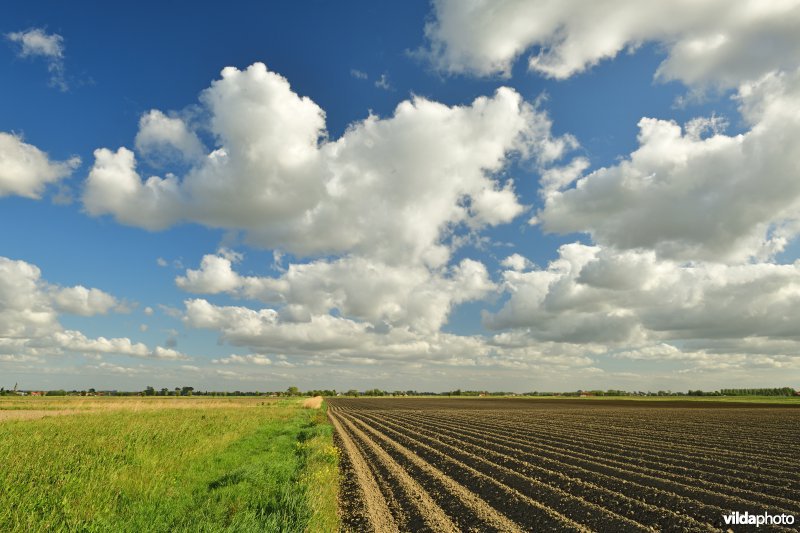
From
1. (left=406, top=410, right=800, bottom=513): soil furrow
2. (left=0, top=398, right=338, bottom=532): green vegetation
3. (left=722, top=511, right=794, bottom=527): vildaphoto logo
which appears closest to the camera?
(left=0, top=398, right=338, bottom=532): green vegetation

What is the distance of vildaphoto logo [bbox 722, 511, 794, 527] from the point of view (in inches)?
448

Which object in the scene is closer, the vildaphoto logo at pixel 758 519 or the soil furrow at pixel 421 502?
the vildaphoto logo at pixel 758 519

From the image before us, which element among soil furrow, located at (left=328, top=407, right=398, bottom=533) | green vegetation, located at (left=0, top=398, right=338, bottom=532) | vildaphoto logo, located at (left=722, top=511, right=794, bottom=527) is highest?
green vegetation, located at (left=0, top=398, right=338, bottom=532)

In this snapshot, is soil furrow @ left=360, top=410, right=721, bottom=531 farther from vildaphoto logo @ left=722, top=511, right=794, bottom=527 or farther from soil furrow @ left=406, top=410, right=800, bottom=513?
soil furrow @ left=406, top=410, right=800, bottom=513

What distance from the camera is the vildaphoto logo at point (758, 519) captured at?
37.3 feet

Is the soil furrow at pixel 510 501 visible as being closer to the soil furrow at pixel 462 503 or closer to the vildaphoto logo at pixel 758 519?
the soil furrow at pixel 462 503

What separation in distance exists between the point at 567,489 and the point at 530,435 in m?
19.5

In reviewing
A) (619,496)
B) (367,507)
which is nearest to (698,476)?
(619,496)

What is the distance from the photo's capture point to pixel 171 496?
12750 millimetres

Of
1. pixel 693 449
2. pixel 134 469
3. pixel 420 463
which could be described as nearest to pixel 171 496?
pixel 134 469

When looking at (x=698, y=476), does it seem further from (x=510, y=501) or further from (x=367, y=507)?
(x=367, y=507)

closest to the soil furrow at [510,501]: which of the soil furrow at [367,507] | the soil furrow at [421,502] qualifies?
the soil furrow at [421,502]

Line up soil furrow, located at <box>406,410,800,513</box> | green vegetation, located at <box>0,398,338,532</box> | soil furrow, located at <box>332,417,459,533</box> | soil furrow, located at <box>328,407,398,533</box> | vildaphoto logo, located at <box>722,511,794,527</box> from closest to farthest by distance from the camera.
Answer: green vegetation, located at <box>0,398,338,532</box>, vildaphoto logo, located at <box>722,511,794,527</box>, soil furrow, located at <box>332,417,459,533</box>, soil furrow, located at <box>328,407,398,533</box>, soil furrow, located at <box>406,410,800,513</box>

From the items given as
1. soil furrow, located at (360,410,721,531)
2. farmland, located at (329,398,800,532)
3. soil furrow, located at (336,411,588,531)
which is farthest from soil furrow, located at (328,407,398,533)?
soil furrow, located at (360,410,721,531)
